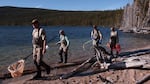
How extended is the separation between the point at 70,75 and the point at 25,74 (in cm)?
385

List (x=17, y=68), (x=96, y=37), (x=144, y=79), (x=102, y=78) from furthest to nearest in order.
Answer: (x=96, y=37), (x=17, y=68), (x=102, y=78), (x=144, y=79)

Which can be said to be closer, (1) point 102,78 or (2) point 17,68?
(1) point 102,78

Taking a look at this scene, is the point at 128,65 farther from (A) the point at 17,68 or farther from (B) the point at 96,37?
(A) the point at 17,68

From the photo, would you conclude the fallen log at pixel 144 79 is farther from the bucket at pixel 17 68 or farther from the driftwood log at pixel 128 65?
the bucket at pixel 17 68

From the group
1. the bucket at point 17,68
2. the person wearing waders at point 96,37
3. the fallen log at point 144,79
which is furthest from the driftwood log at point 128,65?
the person wearing waders at point 96,37

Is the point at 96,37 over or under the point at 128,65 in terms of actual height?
over

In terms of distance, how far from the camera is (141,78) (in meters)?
14.7

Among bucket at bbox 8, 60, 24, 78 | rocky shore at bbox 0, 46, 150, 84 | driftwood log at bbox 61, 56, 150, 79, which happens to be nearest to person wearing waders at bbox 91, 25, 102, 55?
driftwood log at bbox 61, 56, 150, 79

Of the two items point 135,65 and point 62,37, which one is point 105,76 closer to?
point 135,65

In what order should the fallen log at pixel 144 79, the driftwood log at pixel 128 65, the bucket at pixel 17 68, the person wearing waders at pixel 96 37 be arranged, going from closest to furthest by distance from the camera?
1. the fallen log at pixel 144 79
2. the driftwood log at pixel 128 65
3. the bucket at pixel 17 68
4. the person wearing waders at pixel 96 37

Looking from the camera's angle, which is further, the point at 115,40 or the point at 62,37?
the point at 115,40

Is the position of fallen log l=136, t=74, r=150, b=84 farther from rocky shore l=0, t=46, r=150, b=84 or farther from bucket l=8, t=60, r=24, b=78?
bucket l=8, t=60, r=24, b=78

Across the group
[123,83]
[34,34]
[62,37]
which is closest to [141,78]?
[123,83]

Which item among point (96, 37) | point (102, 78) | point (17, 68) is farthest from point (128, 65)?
point (17, 68)
